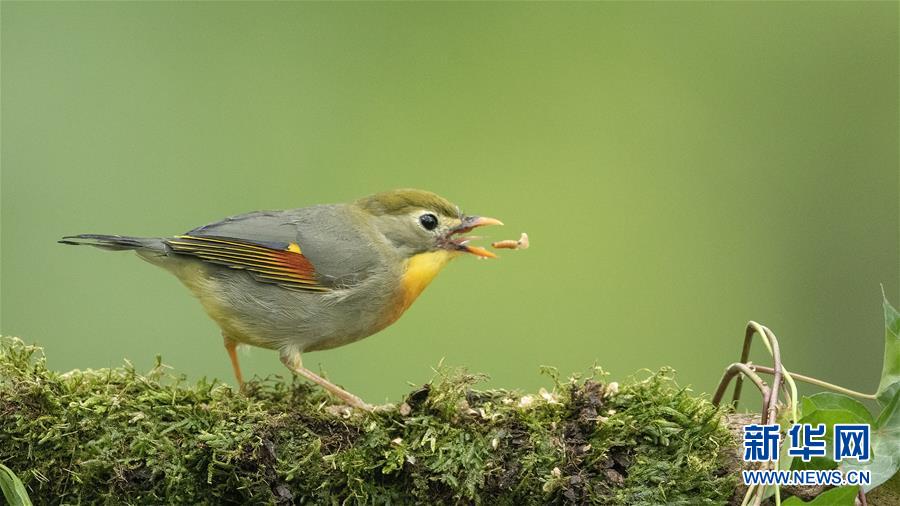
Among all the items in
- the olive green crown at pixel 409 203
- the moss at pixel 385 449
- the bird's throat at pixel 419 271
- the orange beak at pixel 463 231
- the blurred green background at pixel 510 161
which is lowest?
the moss at pixel 385 449

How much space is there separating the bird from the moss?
97 centimetres

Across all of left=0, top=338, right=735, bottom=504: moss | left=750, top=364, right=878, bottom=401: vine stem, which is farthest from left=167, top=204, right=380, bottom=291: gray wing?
left=750, top=364, right=878, bottom=401: vine stem

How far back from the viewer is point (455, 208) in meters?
4.64

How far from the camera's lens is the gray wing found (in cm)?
421

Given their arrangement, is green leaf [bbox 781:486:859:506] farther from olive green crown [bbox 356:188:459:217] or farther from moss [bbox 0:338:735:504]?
olive green crown [bbox 356:188:459:217]

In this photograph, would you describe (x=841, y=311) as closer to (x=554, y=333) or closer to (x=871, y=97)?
(x=871, y=97)

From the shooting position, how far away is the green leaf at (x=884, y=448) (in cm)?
271

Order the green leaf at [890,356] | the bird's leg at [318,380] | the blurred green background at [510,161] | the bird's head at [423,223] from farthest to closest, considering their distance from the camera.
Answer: the blurred green background at [510,161], the bird's head at [423,223], the bird's leg at [318,380], the green leaf at [890,356]

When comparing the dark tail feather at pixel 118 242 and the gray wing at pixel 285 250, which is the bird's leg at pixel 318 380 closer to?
the gray wing at pixel 285 250

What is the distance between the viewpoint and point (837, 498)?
8.34 ft

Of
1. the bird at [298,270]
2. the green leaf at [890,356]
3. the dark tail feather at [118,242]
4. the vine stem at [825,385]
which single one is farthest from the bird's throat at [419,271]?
the green leaf at [890,356]

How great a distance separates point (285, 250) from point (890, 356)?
2.72m

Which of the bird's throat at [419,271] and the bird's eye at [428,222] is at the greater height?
the bird's eye at [428,222]

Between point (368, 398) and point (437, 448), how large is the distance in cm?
336
